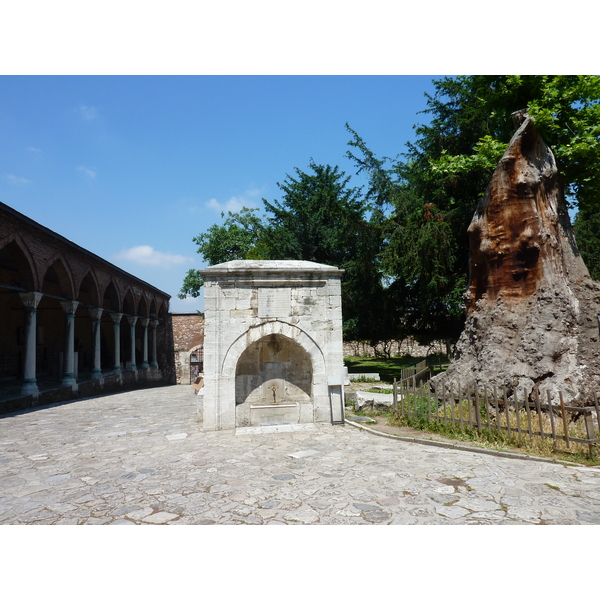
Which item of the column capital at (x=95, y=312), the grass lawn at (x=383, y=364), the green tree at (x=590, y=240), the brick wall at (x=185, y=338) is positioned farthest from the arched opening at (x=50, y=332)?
the green tree at (x=590, y=240)

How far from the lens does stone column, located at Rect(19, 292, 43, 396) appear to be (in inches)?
541

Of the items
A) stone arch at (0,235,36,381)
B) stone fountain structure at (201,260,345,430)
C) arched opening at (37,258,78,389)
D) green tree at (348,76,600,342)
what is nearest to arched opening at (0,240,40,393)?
stone arch at (0,235,36,381)

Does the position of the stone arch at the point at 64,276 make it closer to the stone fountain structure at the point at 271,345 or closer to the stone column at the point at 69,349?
the stone column at the point at 69,349

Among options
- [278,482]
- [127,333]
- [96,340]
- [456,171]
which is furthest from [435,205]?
[127,333]

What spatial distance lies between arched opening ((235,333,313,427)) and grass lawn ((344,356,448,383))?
9607 millimetres

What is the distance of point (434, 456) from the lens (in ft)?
20.4

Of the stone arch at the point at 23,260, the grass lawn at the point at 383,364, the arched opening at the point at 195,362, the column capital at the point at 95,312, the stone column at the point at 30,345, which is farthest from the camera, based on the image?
the arched opening at the point at 195,362

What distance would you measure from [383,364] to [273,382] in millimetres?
19006

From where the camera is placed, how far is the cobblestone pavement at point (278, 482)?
407 cm

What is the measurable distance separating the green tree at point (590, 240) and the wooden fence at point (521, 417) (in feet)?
56.6

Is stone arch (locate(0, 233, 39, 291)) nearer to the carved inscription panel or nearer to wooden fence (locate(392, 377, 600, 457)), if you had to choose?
the carved inscription panel

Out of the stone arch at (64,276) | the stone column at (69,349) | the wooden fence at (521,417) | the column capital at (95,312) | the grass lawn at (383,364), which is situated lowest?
the grass lawn at (383,364)

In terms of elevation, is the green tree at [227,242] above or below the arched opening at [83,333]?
above

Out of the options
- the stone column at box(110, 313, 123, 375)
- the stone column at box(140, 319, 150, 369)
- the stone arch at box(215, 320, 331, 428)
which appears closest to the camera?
the stone arch at box(215, 320, 331, 428)
